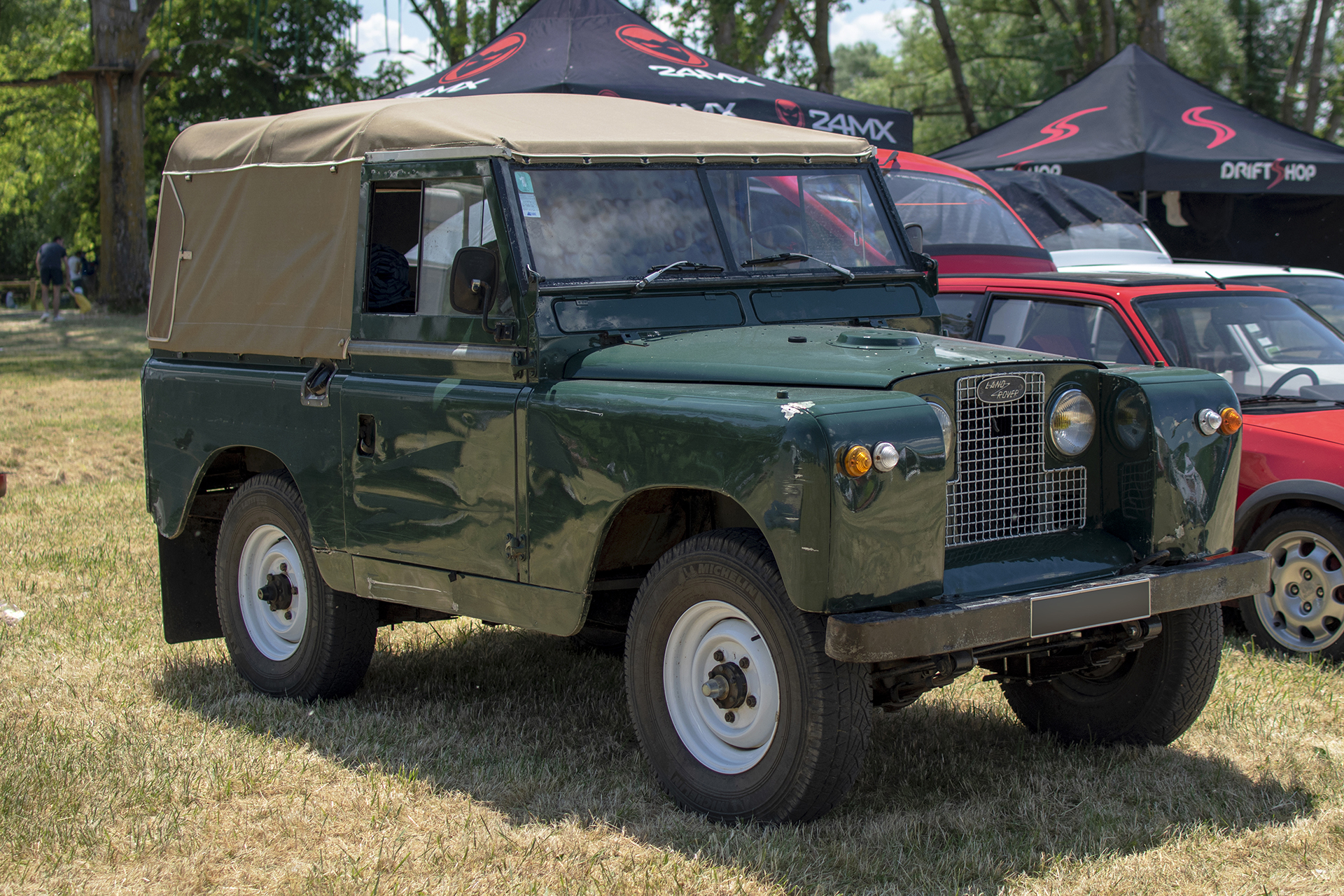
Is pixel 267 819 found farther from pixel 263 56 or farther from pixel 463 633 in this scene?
pixel 263 56

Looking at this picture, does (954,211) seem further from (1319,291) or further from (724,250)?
(724,250)

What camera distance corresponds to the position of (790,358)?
421 centimetres

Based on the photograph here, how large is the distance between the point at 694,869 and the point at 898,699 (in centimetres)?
80

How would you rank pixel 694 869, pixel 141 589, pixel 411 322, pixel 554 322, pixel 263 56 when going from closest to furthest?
pixel 694 869 < pixel 554 322 < pixel 411 322 < pixel 141 589 < pixel 263 56

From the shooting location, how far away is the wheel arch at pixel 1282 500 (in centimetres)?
586

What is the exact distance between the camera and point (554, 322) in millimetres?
4551

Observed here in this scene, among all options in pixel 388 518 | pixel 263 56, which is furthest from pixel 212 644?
pixel 263 56

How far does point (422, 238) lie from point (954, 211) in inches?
226

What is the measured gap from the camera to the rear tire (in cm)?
456

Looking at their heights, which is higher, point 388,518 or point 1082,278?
point 1082,278

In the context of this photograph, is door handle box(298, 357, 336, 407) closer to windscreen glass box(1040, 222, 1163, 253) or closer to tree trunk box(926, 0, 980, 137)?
windscreen glass box(1040, 222, 1163, 253)

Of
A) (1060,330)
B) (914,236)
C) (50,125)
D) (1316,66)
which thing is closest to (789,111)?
(1060,330)

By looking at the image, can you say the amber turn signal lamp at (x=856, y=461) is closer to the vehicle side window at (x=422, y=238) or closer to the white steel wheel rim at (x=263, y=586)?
the vehicle side window at (x=422, y=238)

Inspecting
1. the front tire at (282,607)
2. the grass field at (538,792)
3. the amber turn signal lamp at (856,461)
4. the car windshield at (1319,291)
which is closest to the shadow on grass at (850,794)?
the grass field at (538,792)
